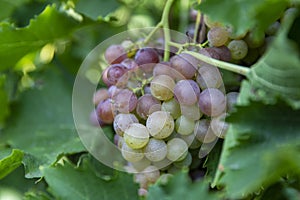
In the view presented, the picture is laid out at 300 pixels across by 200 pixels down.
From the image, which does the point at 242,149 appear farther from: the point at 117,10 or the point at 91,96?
the point at 117,10

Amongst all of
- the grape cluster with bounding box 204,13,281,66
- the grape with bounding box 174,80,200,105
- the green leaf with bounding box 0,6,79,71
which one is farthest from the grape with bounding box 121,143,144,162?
the green leaf with bounding box 0,6,79,71

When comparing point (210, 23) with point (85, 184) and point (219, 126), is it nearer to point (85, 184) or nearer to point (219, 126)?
point (219, 126)

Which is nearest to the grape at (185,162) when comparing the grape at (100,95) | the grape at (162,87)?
the grape at (162,87)

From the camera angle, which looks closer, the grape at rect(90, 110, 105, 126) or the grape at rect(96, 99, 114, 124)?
the grape at rect(96, 99, 114, 124)

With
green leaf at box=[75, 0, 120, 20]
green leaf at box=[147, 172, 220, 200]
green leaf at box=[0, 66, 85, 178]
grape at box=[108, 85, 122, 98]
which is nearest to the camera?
green leaf at box=[147, 172, 220, 200]

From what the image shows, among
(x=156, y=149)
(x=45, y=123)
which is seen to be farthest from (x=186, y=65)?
(x=45, y=123)

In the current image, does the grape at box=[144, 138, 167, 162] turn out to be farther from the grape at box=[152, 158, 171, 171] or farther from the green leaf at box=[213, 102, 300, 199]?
the green leaf at box=[213, 102, 300, 199]
